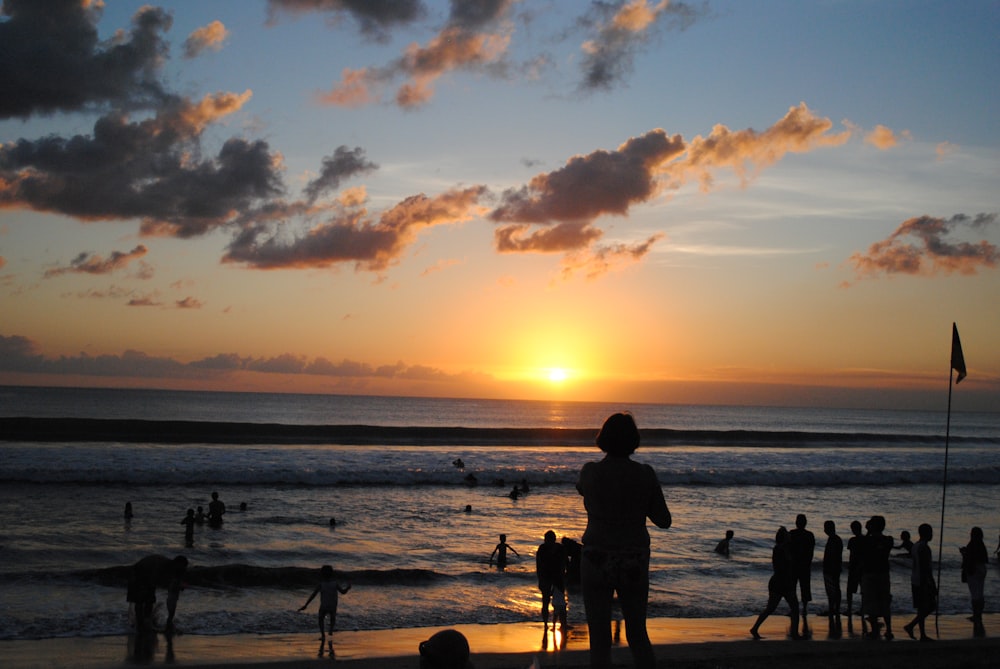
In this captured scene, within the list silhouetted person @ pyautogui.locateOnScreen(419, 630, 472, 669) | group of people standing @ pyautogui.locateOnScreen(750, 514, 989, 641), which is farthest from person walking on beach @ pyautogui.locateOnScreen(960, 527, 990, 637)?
silhouetted person @ pyautogui.locateOnScreen(419, 630, 472, 669)

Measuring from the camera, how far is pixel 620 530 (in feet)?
15.0

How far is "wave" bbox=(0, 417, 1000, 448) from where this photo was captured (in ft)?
189

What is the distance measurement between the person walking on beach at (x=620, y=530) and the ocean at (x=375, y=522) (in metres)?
9.19

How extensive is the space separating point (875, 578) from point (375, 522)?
54.4 ft

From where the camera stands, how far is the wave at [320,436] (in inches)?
2271

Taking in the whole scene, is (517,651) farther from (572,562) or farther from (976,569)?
(976,569)

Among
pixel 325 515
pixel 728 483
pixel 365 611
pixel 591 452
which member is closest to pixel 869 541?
pixel 365 611

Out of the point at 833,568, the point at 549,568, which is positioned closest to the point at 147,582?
the point at 549,568

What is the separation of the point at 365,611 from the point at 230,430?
5687 cm

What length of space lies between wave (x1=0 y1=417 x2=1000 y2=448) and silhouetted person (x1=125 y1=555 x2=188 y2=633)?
46800 millimetres

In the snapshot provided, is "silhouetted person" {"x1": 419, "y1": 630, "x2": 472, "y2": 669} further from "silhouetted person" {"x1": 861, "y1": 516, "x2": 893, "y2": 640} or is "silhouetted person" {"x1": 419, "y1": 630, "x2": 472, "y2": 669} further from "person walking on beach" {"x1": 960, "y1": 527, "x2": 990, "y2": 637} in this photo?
"person walking on beach" {"x1": 960, "y1": 527, "x2": 990, "y2": 637}

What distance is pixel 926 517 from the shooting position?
1147 inches

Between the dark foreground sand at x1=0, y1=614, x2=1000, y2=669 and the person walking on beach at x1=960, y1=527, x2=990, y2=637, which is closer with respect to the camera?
the dark foreground sand at x1=0, y1=614, x2=1000, y2=669

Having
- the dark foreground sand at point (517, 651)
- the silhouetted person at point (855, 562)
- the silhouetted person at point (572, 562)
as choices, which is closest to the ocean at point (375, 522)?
the silhouetted person at point (572, 562)
